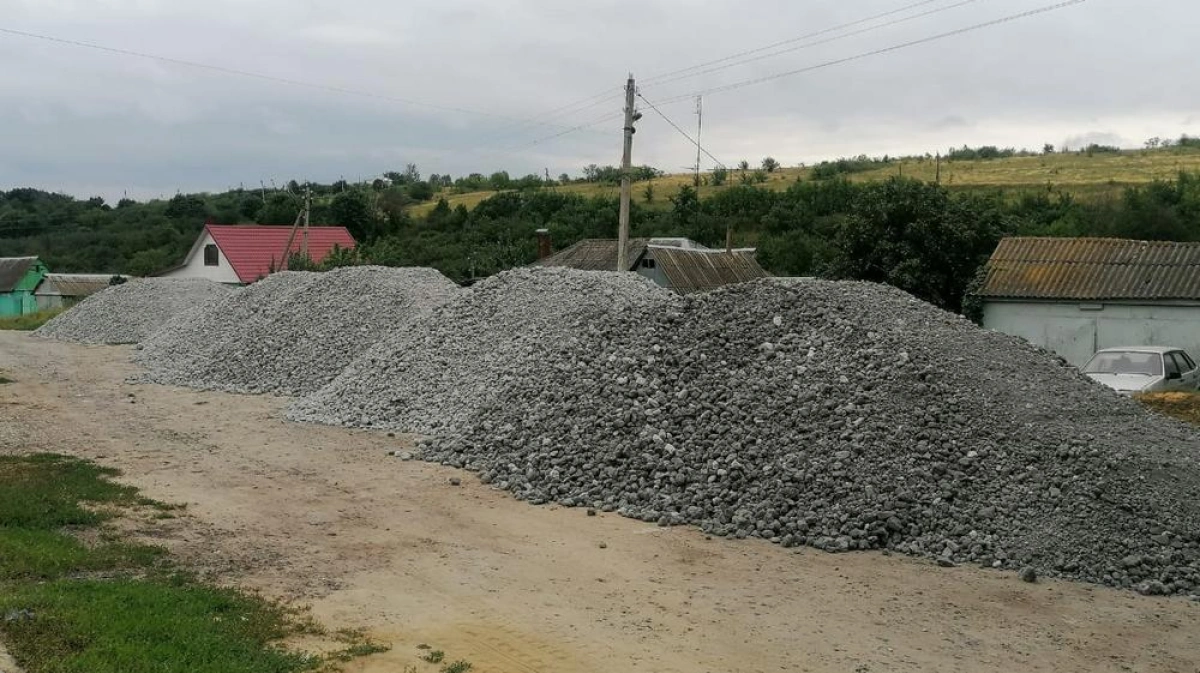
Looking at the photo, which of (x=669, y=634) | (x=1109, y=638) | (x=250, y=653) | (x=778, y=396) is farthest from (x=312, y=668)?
(x=778, y=396)

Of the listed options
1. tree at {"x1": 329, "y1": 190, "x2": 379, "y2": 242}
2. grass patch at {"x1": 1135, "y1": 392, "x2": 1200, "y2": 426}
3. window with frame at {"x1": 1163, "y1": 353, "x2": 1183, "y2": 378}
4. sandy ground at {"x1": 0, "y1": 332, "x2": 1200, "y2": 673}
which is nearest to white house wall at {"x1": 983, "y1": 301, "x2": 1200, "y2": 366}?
window with frame at {"x1": 1163, "y1": 353, "x2": 1183, "y2": 378}

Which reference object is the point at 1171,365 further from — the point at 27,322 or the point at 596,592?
the point at 27,322

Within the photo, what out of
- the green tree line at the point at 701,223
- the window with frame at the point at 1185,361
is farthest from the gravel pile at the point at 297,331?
the green tree line at the point at 701,223

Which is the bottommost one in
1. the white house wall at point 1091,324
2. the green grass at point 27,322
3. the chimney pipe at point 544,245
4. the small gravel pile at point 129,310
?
the green grass at point 27,322

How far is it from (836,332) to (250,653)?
23.6ft

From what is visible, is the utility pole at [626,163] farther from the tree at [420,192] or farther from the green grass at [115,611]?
the tree at [420,192]

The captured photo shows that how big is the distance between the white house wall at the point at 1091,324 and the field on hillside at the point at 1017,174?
72.8 ft

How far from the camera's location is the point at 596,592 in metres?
6.89

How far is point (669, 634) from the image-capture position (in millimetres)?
6023

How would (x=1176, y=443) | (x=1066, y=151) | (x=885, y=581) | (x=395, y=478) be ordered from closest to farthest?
(x=885, y=581), (x=1176, y=443), (x=395, y=478), (x=1066, y=151)

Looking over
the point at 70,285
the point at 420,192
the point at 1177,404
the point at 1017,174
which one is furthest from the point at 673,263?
the point at 420,192

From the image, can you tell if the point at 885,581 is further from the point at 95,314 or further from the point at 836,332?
the point at 95,314

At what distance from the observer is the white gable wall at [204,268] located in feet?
146

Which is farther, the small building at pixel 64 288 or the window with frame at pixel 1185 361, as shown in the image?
the small building at pixel 64 288
